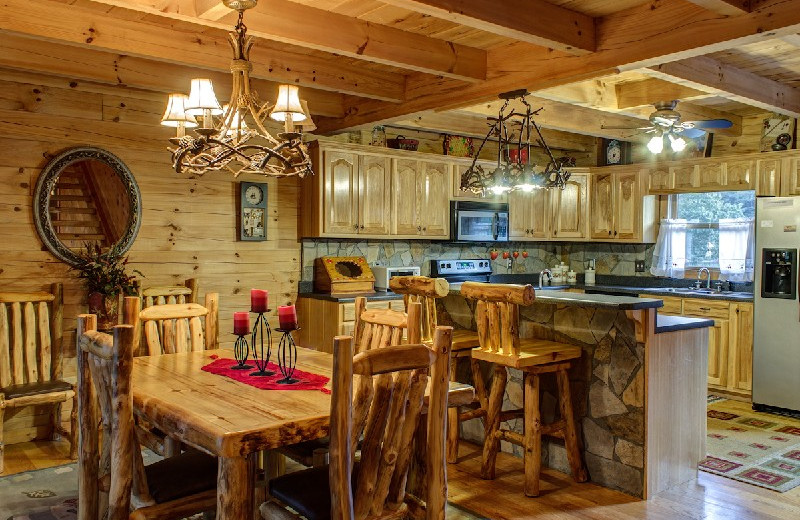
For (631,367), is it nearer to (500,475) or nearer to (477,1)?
(500,475)

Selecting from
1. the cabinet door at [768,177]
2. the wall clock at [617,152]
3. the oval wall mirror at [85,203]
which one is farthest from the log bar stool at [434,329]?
the wall clock at [617,152]

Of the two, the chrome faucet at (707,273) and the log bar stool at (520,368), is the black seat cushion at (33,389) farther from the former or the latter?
the chrome faucet at (707,273)

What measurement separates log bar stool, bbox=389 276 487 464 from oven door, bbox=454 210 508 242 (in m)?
2.27

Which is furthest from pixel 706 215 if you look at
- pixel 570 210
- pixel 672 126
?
pixel 672 126

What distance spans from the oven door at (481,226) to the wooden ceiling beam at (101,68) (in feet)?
7.49

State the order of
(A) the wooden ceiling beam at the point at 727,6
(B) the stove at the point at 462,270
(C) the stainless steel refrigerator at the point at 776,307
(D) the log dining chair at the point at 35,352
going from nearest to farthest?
(A) the wooden ceiling beam at the point at 727,6 < (D) the log dining chair at the point at 35,352 < (C) the stainless steel refrigerator at the point at 776,307 < (B) the stove at the point at 462,270

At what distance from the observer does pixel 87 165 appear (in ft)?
15.6

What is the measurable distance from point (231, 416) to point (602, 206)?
584 cm

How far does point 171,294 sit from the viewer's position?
4.91 meters

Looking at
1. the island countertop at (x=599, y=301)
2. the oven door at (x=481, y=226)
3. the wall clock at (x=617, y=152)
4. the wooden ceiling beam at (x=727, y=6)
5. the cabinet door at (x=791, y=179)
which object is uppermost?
the wooden ceiling beam at (x=727, y=6)

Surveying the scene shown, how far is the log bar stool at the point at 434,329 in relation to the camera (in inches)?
153

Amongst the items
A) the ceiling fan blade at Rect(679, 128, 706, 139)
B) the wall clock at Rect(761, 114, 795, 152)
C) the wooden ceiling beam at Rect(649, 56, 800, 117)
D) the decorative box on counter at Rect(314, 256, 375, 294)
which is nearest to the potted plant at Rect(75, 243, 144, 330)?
the decorative box on counter at Rect(314, 256, 375, 294)

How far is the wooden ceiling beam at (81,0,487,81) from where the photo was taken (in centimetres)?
315

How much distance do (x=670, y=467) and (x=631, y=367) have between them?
2.09 ft
